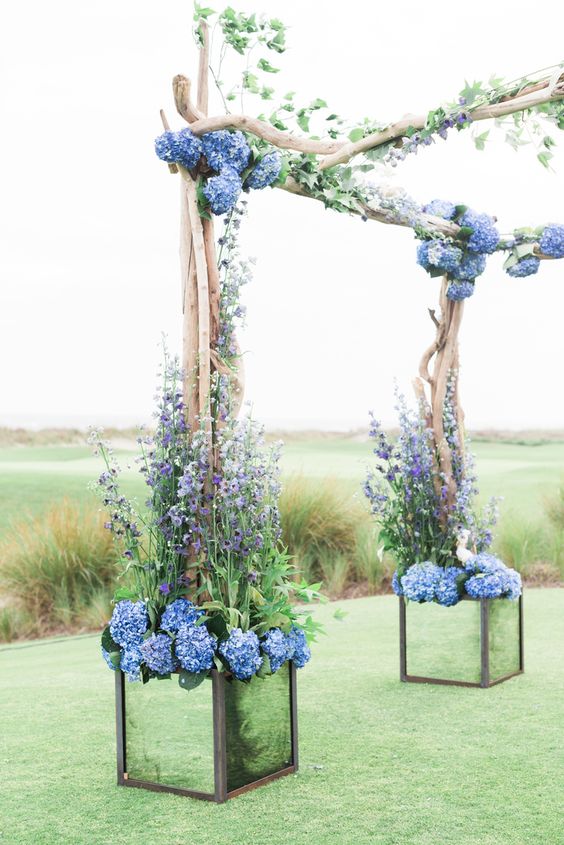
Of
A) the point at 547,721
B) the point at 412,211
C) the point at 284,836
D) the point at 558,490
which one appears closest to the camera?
the point at 284,836

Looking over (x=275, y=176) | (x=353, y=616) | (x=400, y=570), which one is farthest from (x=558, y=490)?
(x=275, y=176)

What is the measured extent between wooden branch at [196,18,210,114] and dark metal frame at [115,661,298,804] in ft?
5.96

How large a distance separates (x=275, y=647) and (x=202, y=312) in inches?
42.2

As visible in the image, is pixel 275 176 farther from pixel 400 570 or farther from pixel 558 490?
pixel 558 490

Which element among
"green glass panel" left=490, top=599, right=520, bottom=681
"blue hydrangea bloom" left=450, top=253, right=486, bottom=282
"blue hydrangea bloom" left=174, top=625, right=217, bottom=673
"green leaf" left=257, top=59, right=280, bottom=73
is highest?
"green leaf" left=257, top=59, right=280, bottom=73

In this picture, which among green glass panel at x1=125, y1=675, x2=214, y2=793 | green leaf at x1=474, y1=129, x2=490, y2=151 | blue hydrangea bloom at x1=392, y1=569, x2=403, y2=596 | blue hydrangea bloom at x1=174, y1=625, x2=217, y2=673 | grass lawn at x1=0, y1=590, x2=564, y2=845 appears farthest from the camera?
blue hydrangea bloom at x1=392, y1=569, x2=403, y2=596

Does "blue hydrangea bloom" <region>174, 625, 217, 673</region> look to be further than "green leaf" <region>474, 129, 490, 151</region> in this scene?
No

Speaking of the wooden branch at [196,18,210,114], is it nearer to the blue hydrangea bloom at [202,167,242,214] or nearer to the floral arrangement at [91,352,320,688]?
the blue hydrangea bloom at [202,167,242,214]

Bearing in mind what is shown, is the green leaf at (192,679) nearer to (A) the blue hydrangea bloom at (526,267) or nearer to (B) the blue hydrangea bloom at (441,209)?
(B) the blue hydrangea bloom at (441,209)

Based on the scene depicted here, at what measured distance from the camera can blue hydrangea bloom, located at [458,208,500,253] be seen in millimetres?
4488

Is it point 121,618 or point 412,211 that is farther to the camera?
point 412,211

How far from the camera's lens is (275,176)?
10.6 ft

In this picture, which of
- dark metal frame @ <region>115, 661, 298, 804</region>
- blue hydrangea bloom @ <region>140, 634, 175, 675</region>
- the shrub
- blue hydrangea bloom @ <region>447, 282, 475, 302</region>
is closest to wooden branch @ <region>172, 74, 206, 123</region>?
blue hydrangea bloom @ <region>140, 634, 175, 675</region>

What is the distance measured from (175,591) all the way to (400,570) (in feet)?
5.81
